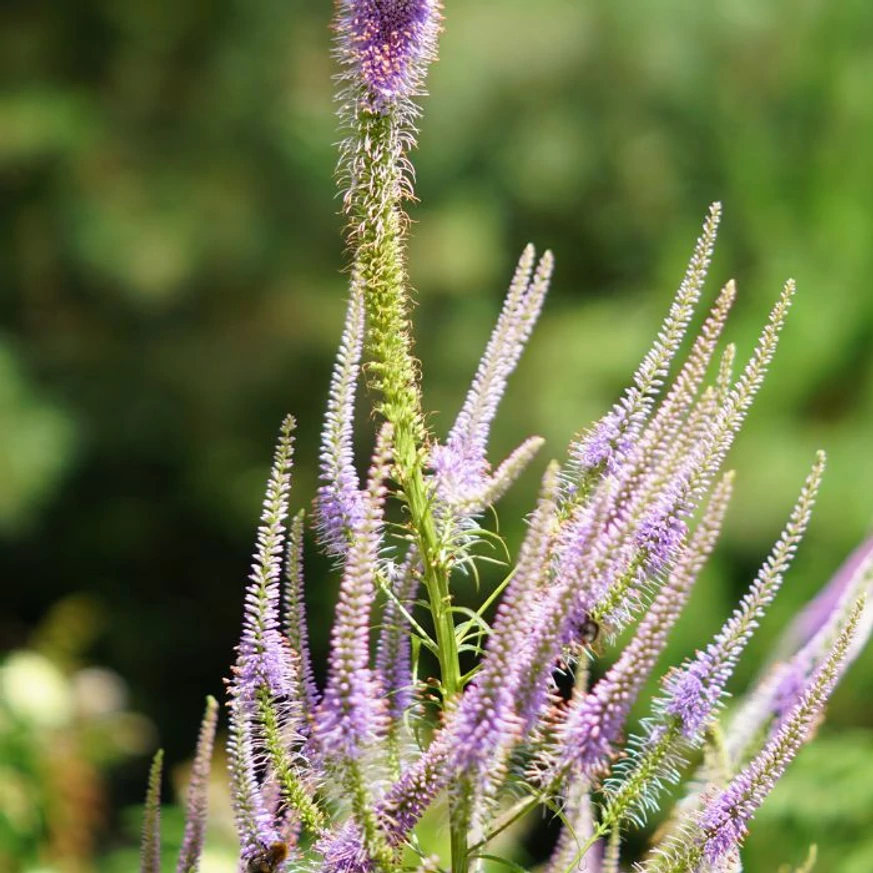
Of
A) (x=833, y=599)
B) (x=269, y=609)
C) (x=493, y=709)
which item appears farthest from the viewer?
(x=833, y=599)

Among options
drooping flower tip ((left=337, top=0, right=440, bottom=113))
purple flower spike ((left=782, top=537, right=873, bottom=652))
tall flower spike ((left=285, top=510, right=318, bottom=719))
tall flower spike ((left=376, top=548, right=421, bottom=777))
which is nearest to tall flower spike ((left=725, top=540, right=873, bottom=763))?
purple flower spike ((left=782, top=537, right=873, bottom=652))

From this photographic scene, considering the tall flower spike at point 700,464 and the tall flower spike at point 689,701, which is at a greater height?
the tall flower spike at point 700,464

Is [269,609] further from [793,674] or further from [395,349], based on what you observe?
[793,674]

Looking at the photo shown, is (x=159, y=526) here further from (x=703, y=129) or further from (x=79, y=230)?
(x=703, y=129)

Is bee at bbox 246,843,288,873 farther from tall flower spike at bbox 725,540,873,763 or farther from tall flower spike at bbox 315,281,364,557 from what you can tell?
tall flower spike at bbox 725,540,873,763

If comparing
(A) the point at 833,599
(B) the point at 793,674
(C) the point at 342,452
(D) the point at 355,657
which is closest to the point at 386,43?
(C) the point at 342,452

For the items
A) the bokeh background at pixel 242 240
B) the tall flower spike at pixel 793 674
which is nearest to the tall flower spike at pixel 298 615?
the tall flower spike at pixel 793 674

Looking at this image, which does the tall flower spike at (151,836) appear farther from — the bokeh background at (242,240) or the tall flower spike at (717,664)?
the bokeh background at (242,240)
